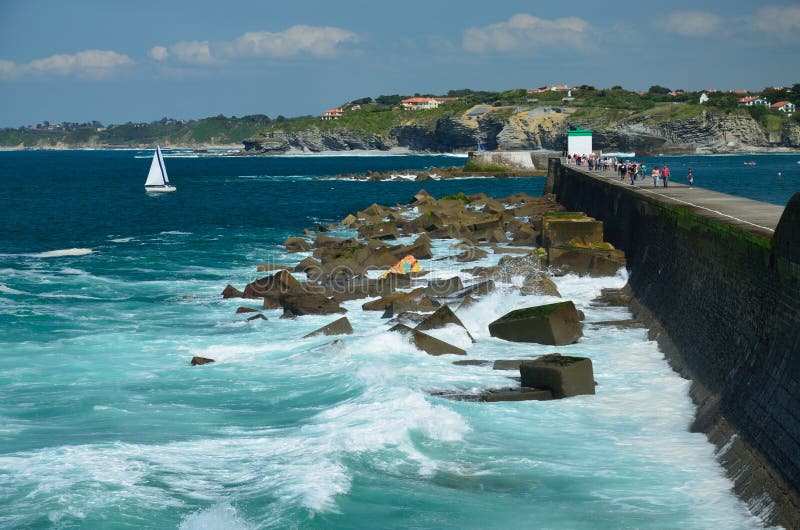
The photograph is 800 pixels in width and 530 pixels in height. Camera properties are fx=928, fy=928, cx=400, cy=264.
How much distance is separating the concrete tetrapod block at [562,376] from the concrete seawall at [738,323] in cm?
186

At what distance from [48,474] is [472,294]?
42.6ft

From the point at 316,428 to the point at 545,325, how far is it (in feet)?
22.1

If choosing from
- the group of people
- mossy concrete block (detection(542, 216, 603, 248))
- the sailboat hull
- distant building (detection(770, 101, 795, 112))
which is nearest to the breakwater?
the group of people

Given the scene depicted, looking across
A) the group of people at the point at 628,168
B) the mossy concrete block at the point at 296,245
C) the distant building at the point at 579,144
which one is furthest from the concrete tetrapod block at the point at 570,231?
the distant building at the point at 579,144

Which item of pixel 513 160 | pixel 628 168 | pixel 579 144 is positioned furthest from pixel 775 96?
pixel 628 168

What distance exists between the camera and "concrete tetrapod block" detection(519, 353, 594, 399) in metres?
15.7

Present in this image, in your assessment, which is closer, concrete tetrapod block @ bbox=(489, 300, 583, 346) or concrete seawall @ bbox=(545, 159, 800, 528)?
concrete seawall @ bbox=(545, 159, 800, 528)

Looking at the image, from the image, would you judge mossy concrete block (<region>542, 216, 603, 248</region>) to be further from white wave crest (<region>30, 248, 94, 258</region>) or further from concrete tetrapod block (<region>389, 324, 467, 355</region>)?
white wave crest (<region>30, 248, 94, 258</region>)

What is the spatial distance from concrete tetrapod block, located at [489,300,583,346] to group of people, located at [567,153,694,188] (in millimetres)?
12850

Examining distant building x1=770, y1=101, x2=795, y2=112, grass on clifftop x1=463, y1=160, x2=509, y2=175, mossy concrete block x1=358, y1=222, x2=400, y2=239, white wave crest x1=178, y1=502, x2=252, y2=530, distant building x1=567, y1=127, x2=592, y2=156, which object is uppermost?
distant building x1=770, y1=101, x2=795, y2=112

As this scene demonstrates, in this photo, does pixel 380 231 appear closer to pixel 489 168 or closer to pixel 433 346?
pixel 433 346

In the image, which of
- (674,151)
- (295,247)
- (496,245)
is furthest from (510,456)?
(674,151)

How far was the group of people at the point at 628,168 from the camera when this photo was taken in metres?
33.1

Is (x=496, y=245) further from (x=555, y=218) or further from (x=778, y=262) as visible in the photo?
(x=778, y=262)
